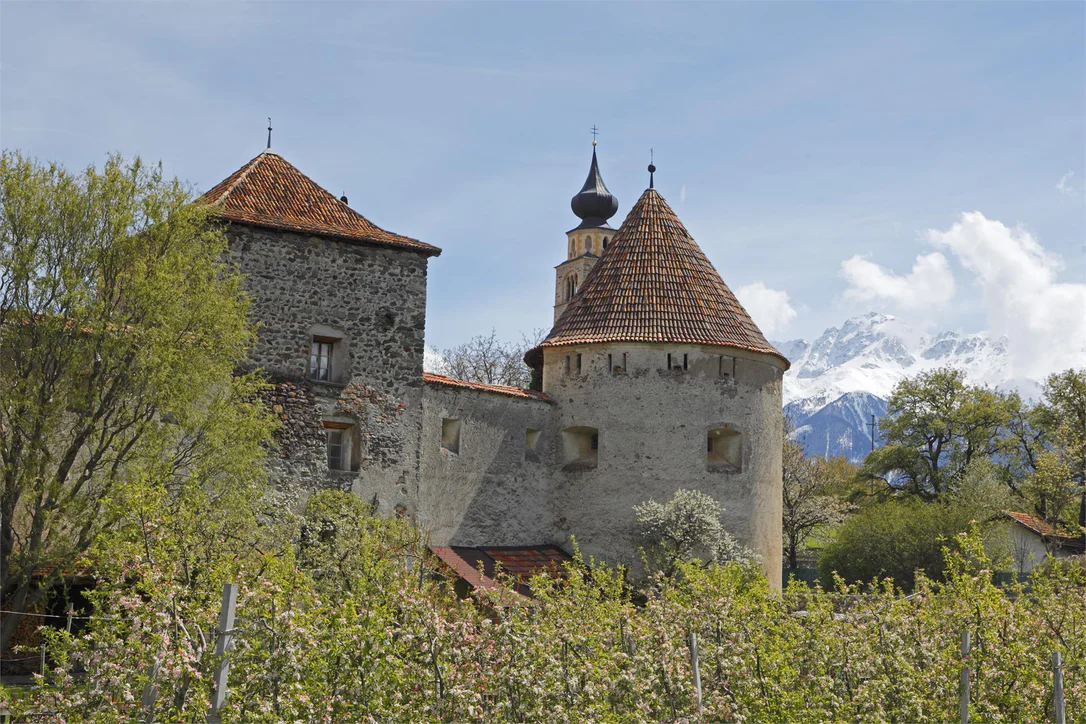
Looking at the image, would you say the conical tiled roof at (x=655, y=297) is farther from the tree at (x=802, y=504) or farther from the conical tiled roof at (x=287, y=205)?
the tree at (x=802, y=504)

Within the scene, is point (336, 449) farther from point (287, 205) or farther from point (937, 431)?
point (937, 431)

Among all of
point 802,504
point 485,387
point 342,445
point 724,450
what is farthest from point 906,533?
point 342,445

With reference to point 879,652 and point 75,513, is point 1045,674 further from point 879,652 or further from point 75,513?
point 75,513

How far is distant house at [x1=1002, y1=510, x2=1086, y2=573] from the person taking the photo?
3453cm

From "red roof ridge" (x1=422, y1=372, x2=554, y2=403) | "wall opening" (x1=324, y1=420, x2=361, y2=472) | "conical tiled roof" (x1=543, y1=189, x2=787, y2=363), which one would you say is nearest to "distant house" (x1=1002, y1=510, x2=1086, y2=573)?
"conical tiled roof" (x1=543, y1=189, x2=787, y2=363)

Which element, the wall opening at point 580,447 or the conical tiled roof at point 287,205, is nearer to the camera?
the conical tiled roof at point 287,205

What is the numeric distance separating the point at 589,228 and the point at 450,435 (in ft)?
105

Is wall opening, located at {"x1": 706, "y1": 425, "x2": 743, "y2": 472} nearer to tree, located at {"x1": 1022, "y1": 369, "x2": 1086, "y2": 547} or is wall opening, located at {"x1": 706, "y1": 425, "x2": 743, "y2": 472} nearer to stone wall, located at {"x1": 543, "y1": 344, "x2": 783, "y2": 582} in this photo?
stone wall, located at {"x1": 543, "y1": 344, "x2": 783, "y2": 582}

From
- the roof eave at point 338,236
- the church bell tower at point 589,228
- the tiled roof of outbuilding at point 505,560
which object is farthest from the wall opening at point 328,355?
the church bell tower at point 589,228

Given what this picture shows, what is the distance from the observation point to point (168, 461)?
1440 cm

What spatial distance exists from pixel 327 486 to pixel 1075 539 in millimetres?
25180

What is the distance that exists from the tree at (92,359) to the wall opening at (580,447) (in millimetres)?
8095

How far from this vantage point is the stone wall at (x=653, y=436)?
21.9 m

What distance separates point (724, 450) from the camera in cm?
2266
